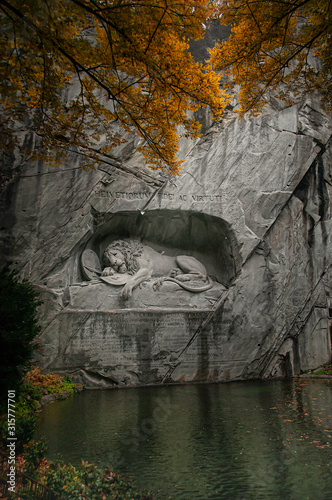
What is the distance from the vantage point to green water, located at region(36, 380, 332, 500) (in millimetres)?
2607

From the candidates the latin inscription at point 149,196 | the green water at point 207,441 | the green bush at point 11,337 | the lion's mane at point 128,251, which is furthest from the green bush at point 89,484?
the latin inscription at point 149,196

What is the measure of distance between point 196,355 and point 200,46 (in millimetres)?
9140

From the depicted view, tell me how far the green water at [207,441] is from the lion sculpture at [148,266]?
3327 mm

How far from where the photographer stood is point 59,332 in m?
8.07

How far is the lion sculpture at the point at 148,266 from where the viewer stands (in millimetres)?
9102

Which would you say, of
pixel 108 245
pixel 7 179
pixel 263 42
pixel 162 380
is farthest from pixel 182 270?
pixel 263 42

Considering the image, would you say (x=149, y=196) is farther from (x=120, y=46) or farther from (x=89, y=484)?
(x=89, y=484)

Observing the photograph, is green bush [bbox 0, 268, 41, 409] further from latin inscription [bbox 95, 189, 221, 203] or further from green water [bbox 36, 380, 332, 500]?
latin inscription [bbox 95, 189, 221, 203]

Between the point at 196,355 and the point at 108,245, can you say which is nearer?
the point at 196,355

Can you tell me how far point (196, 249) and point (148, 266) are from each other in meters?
1.74

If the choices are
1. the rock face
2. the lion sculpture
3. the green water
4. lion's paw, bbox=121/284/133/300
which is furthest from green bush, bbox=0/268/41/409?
the lion sculpture

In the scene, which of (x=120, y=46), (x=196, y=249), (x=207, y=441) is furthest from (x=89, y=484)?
(x=196, y=249)

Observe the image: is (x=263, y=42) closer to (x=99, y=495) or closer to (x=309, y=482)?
(x=309, y=482)

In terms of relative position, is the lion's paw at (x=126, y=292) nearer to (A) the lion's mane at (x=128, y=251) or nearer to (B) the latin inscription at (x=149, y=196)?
(A) the lion's mane at (x=128, y=251)
